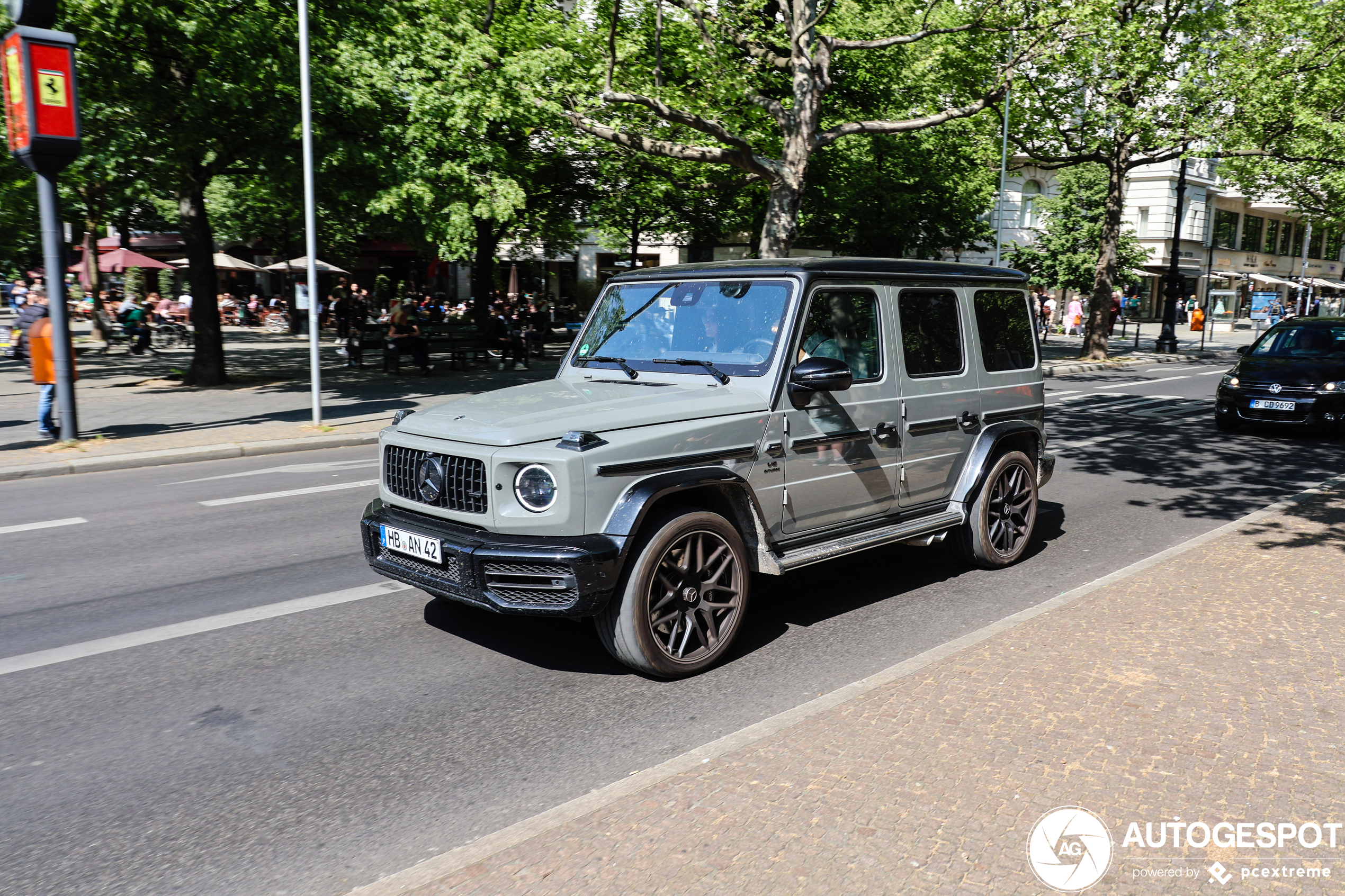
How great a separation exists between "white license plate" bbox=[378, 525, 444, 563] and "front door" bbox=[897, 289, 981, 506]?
2.80 meters

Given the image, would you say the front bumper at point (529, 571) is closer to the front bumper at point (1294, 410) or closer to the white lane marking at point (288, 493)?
the white lane marking at point (288, 493)

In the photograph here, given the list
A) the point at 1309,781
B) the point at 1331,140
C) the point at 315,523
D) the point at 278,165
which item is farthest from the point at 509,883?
the point at 1331,140

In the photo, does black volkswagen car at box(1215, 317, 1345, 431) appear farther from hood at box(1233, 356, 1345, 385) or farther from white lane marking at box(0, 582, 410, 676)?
white lane marking at box(0, 582, 410, 676)

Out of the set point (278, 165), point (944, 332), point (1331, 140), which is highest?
point (1331, 140)

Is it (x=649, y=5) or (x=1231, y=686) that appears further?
(x=649, y=5)

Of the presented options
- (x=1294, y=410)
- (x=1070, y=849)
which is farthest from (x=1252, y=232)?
(x=1070, y=849)

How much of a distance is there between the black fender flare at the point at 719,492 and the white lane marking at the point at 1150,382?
64.5 feet

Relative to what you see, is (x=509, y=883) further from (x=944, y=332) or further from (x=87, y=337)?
(x=87, y=337)

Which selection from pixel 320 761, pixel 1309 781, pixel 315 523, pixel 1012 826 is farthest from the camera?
pixel 315 523

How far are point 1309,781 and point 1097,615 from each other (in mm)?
1874

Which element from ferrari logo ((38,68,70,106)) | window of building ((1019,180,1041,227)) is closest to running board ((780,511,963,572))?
ferrari logo ((38,68,70,106))

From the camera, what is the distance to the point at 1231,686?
4461 millimetres

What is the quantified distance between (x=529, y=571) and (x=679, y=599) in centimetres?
78

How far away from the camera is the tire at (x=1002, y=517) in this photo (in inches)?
256
